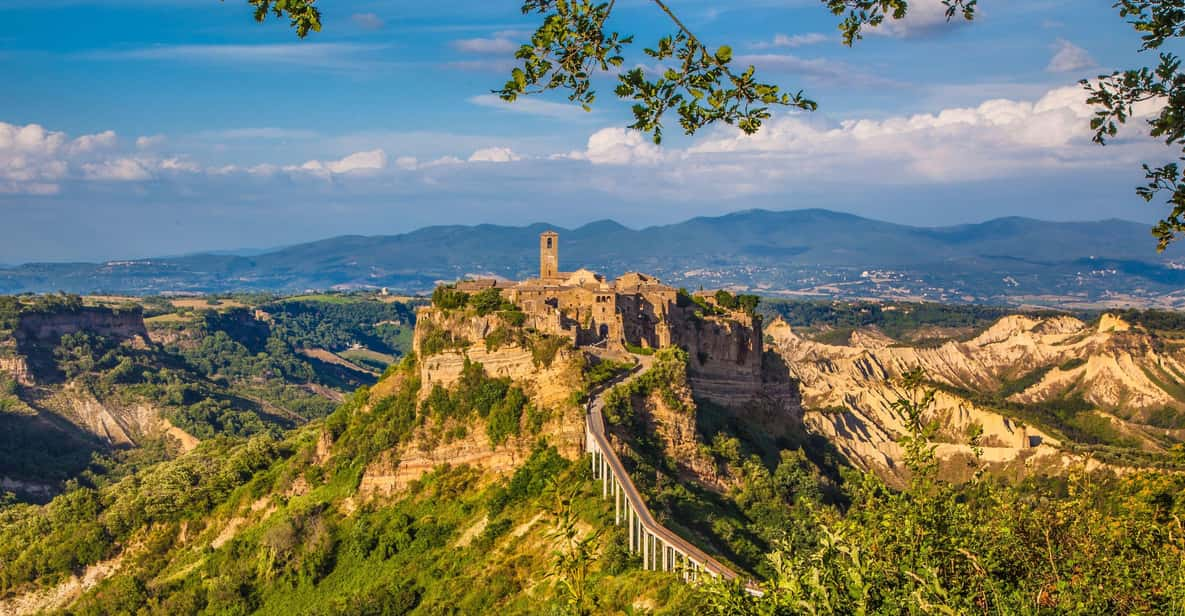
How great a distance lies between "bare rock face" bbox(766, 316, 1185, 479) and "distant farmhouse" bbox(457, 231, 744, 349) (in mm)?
25795

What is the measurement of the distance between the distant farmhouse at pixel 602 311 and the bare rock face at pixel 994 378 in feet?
84.6

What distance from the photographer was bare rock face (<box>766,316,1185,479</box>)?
3174 inches

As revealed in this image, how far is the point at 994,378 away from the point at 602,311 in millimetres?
92498

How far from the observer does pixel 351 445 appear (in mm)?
48750

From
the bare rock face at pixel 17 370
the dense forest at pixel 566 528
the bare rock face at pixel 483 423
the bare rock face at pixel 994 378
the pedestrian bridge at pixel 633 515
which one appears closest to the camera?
the dense forest at pixel 566 528

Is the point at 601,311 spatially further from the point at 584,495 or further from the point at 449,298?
the point at 584,495

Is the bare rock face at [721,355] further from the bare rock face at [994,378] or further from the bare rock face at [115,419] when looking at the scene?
the bare rock face at [115,419]

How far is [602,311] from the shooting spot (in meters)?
49.9

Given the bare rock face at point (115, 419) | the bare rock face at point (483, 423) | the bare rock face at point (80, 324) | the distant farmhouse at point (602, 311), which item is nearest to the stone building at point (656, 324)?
the distant farmhouse at point (602, 311)

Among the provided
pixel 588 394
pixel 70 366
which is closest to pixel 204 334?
→ pixel 70 366

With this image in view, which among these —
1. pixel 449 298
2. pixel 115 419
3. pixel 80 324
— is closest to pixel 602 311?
pixel 449 298

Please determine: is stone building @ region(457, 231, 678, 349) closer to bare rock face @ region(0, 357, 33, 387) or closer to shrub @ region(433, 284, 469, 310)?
shrub @ region(433, 284, 469, 310)

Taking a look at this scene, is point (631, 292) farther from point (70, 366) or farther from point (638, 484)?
point (70, 366)

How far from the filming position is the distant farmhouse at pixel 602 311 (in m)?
47.9
